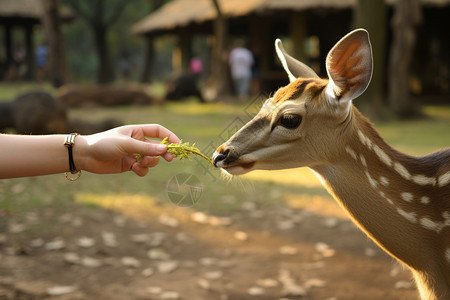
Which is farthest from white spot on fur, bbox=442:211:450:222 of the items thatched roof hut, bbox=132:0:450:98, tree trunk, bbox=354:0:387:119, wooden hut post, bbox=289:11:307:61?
wooden hut post, bbox=289:11:307:61

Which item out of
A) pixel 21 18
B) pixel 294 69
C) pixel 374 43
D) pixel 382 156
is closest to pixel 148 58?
pixel 21 18

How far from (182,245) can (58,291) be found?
1.38 m

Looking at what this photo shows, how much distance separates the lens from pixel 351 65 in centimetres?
236

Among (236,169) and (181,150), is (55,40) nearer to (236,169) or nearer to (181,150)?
(181,150)

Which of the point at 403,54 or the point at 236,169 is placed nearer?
the point at 236,169

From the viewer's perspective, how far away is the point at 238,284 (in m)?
4.34

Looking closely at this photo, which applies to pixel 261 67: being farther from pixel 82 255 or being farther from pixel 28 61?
pixel 82 255

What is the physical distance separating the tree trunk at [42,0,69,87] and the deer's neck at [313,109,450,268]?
1860 cm

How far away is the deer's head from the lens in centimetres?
243

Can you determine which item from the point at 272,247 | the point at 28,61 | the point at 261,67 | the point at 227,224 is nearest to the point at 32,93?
the point at 227,224

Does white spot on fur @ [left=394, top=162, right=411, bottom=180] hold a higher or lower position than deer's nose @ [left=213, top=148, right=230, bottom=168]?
lower

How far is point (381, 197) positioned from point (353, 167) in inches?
7.4

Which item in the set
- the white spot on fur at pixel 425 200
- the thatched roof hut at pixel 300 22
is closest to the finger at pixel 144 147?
the white spot on fur at pixel 425 200

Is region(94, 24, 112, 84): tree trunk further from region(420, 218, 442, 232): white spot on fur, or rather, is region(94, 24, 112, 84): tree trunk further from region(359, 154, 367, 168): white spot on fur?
region(420, 218, 442, 232): white spot on fur
